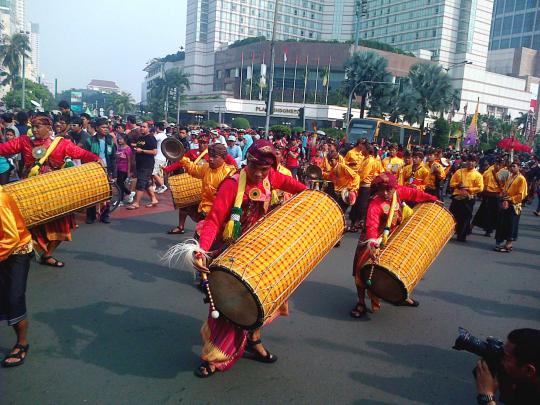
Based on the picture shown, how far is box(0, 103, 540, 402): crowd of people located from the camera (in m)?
3.32

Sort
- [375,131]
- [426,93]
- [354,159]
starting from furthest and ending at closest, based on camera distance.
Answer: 1. [426,93]
2. [375,131]
3. [354,159]

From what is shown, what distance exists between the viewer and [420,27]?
287 feet

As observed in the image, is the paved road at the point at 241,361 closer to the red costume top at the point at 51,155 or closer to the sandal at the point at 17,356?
the sandal at the point at 17,356

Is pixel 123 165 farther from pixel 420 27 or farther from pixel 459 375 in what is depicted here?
pixel 420 27

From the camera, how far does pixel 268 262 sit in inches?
116

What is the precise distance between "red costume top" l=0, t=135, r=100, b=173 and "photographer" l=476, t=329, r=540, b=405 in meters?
4.93

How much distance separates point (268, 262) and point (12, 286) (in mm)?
1911

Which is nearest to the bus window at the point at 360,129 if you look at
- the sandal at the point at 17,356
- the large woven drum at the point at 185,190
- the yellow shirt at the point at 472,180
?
the yellow shirt at the point at 472,180

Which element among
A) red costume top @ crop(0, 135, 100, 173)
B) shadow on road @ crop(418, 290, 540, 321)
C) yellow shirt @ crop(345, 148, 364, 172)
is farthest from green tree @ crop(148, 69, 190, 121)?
shadow on road @ crop(418, 290, 540, 321)

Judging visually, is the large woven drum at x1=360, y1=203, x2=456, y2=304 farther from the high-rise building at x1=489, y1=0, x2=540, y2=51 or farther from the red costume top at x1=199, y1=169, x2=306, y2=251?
the high-rise building at x1=489, y1=0, x2=540, y2=51

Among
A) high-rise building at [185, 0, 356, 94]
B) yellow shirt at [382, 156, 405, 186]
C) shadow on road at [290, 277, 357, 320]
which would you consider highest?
high-rise building at [185, 0, 356, 94]

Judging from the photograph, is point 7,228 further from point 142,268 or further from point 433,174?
point 433,174

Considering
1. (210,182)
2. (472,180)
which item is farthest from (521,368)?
(472,180)

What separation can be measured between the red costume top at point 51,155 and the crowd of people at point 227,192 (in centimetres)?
1
